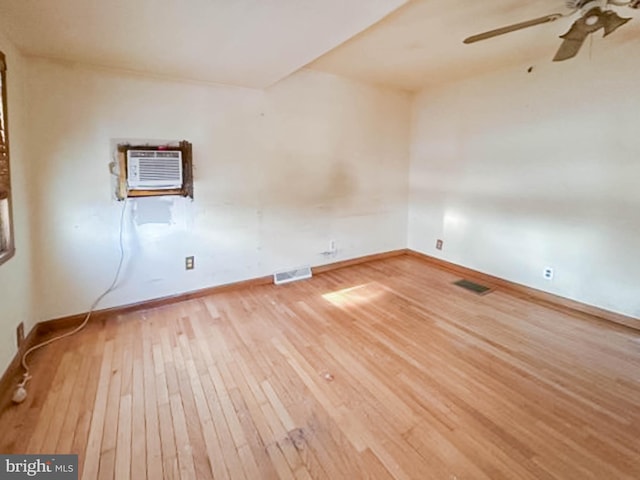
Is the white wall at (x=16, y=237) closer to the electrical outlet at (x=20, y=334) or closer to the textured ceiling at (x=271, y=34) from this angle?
the electrical outlet at (x=20, y=334)

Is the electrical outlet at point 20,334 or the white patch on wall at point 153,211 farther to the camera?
the white patch on wall at point 153,211

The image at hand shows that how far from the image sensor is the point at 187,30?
1875 millimetres

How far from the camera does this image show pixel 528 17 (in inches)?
85.4

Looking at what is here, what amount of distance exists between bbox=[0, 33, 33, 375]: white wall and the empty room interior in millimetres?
27

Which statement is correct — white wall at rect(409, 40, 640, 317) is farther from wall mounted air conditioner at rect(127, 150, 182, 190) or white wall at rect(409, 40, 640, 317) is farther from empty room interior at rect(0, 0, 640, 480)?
wall mounted air conditioner at rect(127, 150, 182, 190)

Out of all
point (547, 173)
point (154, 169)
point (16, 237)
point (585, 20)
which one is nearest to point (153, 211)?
point (154, 169)

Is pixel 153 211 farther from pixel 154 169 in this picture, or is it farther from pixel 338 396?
pixel 338 396

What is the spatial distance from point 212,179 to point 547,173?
3140mm

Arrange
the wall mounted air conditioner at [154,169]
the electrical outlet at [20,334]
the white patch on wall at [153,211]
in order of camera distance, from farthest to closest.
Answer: the white patch on wall at [153,211]
the wall mounted air conditioner at [154,169]
the electrical outlet at [20,334]

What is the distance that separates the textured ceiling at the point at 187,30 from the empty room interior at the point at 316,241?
0.06ft

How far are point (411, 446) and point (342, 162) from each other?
9.74 feet

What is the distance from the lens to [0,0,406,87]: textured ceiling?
1608 millimetres

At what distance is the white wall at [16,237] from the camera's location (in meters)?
1.87

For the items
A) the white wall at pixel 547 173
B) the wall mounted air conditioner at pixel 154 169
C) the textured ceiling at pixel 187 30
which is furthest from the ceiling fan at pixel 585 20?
the wall mounted air conditioner at pixel 154 169
